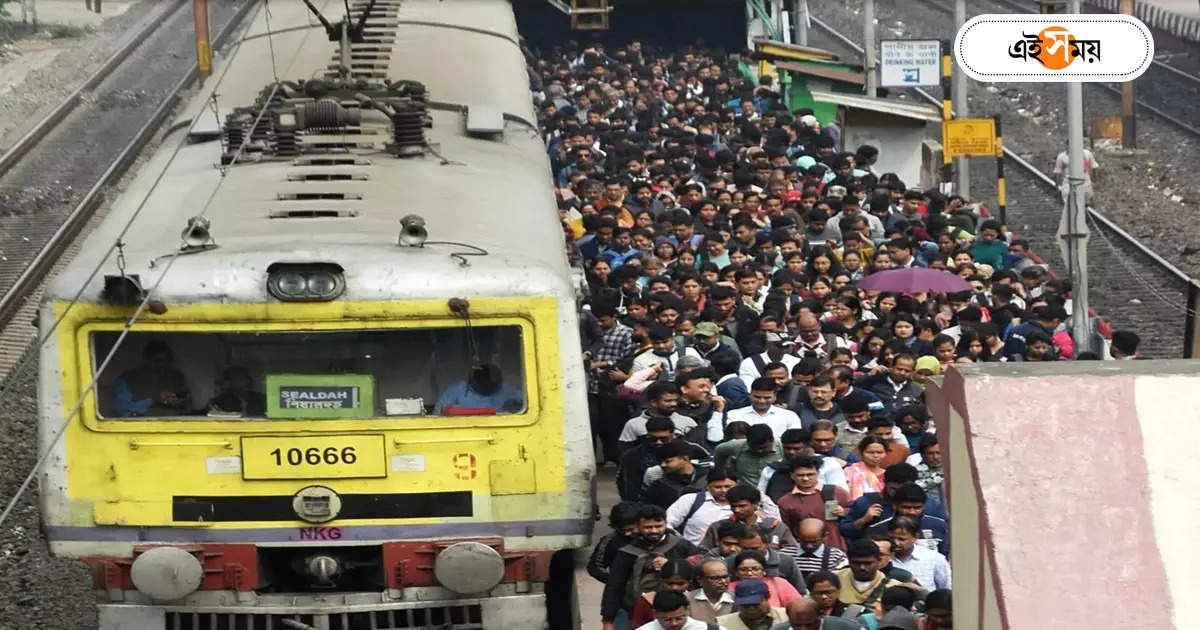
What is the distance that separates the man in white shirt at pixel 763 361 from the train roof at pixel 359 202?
1.44 meters

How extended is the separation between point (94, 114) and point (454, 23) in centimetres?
1190

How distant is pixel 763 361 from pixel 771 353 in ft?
0.37

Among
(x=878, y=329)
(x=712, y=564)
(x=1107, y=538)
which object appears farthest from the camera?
(x=878, y=329)

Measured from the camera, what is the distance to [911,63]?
20.9m

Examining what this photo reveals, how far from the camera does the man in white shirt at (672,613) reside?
710 cm

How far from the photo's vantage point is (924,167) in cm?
2100

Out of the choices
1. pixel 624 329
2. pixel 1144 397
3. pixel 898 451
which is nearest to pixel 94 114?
pixel 624 329

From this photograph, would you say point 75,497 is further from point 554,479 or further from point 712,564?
point 712,564

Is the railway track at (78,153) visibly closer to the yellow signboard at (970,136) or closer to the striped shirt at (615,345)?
the striped shirt at (615,345)

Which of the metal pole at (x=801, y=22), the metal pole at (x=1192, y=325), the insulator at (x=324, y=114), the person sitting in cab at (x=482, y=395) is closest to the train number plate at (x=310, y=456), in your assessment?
the person sitting in cab at (x=482, y=395)

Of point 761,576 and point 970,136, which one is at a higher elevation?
point 761,576

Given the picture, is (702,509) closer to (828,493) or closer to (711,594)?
(828,493)

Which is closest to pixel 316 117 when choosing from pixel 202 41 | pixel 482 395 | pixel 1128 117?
pixel 482 395

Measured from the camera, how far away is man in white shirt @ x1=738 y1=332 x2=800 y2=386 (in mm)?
10734
